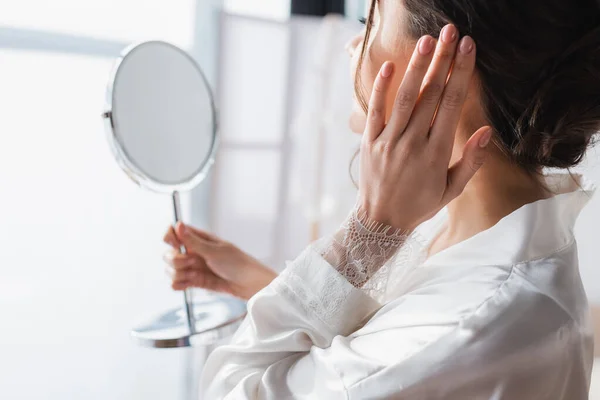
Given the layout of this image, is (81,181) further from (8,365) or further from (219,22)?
(219,22)

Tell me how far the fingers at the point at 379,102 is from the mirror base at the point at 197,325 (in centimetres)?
43

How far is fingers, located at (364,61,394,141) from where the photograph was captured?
0.73 meters

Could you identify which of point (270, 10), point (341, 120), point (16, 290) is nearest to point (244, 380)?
point (16, 290)

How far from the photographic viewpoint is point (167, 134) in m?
1.02

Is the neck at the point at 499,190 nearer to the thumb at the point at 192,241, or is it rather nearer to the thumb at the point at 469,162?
the thumb at the point at 469,162

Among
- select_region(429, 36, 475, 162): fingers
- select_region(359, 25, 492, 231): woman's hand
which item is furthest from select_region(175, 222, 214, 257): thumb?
select_region(429, 36, 475, 162): fingers

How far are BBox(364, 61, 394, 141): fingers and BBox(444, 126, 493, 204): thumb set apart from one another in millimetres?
106

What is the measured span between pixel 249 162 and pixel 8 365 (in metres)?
0.95

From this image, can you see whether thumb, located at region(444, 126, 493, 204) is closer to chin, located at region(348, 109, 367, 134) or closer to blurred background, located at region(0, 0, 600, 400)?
chin, located at region(348, 109, 367, 134)

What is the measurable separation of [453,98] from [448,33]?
0.24ft

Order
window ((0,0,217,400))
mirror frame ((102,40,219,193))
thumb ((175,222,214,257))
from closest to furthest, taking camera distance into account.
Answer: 1. mirror frame ((102,40,219,193))
2. thumb ((175,222,214,257))
3. window ((0,0,217,400))

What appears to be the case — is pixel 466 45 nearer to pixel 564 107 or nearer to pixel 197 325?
pixel 564 107

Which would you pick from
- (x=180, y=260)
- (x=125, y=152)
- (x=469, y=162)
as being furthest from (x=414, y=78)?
(x=180, y=260)

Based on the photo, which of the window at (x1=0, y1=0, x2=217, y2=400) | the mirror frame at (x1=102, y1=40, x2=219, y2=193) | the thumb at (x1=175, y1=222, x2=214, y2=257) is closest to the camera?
the mirror frame at (x1=102, y1=40, x2=219, y2=193)
